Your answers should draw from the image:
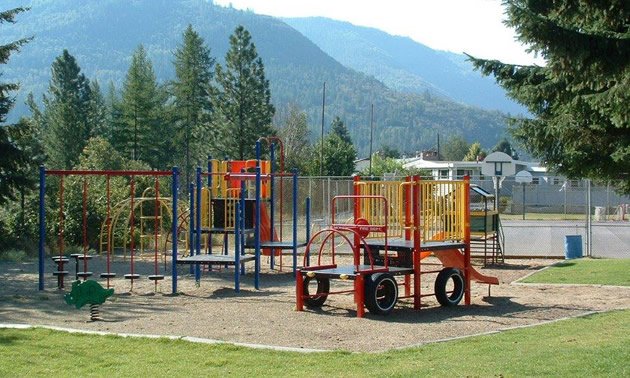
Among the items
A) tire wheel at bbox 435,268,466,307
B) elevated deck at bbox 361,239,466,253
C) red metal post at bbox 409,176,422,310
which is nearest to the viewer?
red metal post at bbox 409,176,422,310

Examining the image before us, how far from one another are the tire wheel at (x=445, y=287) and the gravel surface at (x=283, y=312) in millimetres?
223

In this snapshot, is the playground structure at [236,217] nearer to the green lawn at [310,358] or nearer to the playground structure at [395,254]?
the playground structure at [395,254]

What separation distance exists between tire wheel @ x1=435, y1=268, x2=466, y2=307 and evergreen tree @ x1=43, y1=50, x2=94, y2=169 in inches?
1922

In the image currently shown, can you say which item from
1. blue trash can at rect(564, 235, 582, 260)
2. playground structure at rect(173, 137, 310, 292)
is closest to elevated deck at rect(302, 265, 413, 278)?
playground structure at rect(173, 137, 310, 292)

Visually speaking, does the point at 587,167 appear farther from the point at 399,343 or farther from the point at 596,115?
the point at 399,343

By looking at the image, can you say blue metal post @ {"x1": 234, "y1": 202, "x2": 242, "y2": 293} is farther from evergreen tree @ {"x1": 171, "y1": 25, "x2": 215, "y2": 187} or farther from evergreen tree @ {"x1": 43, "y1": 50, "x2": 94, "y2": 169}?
evergreen tree @ {"x1": 171, "y1": 25, "x2": 215, "y2": 187}

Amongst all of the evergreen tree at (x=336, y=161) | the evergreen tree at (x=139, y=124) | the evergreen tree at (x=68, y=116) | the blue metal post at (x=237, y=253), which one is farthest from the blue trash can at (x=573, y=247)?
the evergreen tree at (x=139, y=124)

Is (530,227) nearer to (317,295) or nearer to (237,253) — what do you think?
(237,253)

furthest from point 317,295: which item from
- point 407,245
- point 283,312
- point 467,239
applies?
point 467,239

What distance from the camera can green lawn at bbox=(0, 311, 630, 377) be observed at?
312 inches

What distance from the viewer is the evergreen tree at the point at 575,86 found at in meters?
8.78

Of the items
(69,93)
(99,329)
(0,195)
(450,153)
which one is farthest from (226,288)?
(450,153)

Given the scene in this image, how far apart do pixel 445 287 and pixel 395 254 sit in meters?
0.99

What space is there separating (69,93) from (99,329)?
57.6 meters
